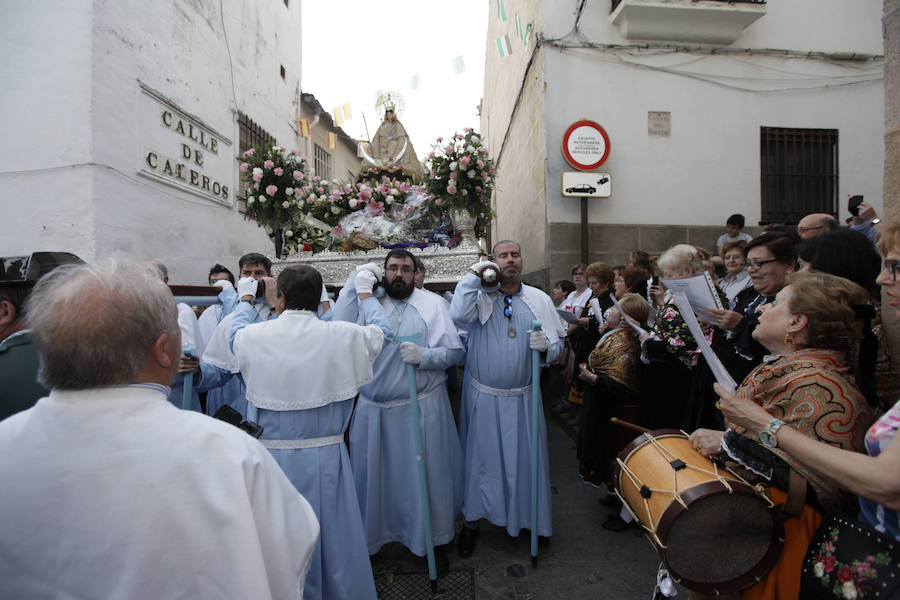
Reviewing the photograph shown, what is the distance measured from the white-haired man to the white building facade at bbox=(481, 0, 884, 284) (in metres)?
6.48

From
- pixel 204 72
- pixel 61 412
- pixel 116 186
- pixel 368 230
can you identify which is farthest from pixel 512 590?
pixel 204 72

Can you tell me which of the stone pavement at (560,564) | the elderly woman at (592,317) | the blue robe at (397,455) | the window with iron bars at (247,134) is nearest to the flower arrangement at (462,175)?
the elderly woman at (592,317)

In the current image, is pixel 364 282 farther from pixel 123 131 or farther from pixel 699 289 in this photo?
pixel 123 131

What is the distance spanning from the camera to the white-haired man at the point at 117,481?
3.27 feet

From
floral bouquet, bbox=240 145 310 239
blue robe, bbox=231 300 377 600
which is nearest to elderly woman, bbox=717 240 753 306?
blue robe, bbox=231 300 377 600

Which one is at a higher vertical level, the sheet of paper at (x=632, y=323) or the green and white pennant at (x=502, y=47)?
the green and white pennant at (x=502, y=47)

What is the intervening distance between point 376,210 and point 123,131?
4204 mm

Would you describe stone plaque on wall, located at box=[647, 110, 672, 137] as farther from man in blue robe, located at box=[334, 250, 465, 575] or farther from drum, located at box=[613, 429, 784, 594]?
drum, located at box=[613, 429, 784, 594]

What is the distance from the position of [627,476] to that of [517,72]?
8820 mm

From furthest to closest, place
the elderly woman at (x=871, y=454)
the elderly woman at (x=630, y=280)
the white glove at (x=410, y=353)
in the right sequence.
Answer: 1. the elderly woman at (x=630, y=280)
2. the white glove at (x=410, y=353)
3. the elderly woman at (x=871, y=454)

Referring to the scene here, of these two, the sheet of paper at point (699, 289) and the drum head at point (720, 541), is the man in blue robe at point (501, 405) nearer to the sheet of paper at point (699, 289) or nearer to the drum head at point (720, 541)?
the sheet of paper at point (699, 289)

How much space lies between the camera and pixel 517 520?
319cm

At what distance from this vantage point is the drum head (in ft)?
5.53

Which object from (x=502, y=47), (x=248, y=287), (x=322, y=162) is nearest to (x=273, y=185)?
(x=248, y=287)
